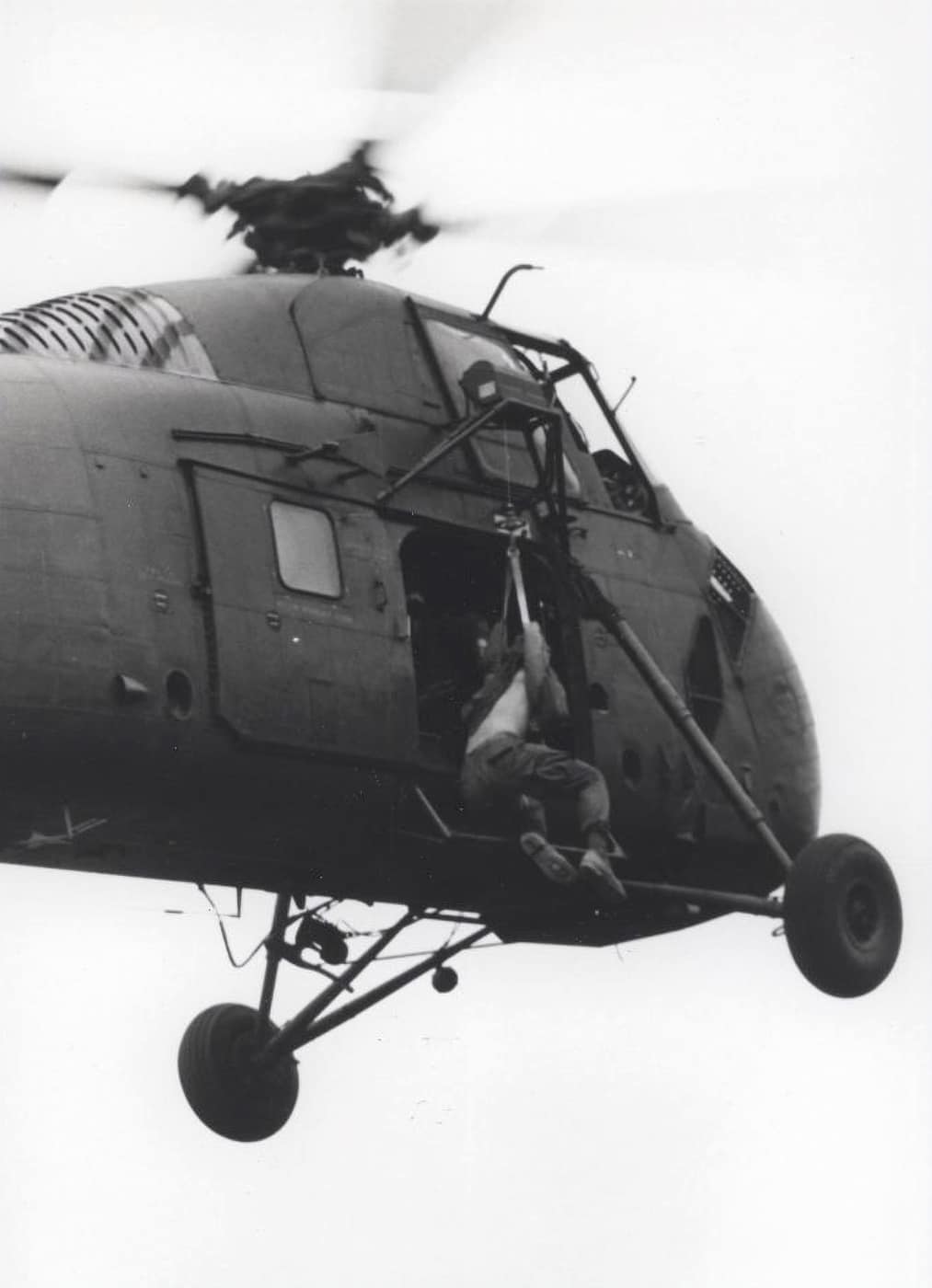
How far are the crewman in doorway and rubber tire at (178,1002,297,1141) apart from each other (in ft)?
10.4

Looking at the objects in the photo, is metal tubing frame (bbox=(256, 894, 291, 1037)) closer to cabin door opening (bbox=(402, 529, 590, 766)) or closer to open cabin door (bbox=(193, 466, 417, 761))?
cabin door opening (bbox=(402, 529, 590, 766))

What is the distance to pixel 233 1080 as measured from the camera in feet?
53.9

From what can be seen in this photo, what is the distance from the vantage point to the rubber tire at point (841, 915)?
14609mm

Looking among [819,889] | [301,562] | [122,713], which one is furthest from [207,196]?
[819,889]

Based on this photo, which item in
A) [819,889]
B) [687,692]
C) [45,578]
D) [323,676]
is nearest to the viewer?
[45,578]

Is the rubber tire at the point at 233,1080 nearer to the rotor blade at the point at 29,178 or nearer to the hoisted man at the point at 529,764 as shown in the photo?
the hoisted man at the point at 529,764

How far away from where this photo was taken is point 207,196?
14.9 meters

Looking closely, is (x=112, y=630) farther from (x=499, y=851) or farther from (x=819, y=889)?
(x=819, y=889)

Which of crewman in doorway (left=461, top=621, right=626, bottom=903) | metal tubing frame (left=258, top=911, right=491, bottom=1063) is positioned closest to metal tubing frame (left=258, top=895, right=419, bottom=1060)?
metal tubing frame (left=258, top=911, right=491, bottom=1063)

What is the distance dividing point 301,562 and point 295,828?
130cm

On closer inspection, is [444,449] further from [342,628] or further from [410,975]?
[410,975]

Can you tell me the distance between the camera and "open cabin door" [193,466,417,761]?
13242mm

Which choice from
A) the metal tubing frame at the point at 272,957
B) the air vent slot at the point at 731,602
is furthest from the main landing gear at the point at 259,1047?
the air vent slot at the point at 731,602

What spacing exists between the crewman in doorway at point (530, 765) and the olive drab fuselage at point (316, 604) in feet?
0.87
